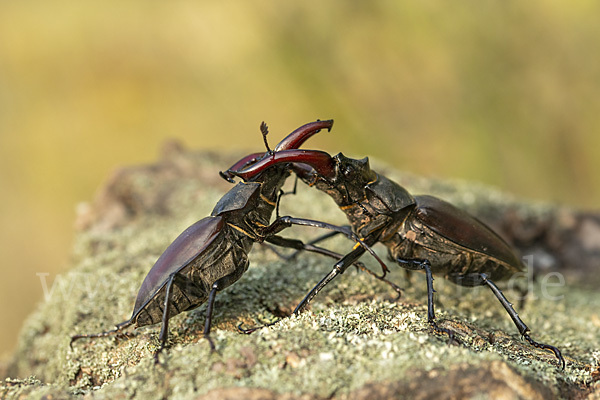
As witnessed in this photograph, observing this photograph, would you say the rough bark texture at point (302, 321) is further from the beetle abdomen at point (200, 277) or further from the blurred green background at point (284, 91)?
the blurred green background at point (284, 91)

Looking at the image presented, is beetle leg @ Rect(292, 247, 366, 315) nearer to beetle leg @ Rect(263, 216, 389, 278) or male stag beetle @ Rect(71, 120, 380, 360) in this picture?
beetle leg @ Rect(263, 216, 389, 278)

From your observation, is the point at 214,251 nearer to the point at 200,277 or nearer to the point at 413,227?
the point at 200,277

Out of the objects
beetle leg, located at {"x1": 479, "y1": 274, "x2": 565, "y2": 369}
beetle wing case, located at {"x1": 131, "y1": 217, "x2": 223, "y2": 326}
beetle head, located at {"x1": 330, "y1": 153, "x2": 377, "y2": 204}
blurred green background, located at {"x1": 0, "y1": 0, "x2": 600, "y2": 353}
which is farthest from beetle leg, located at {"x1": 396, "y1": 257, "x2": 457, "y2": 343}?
blurred green background, located at {"x1": 0, "y1": 0, "x2": 600, "y2": 353}

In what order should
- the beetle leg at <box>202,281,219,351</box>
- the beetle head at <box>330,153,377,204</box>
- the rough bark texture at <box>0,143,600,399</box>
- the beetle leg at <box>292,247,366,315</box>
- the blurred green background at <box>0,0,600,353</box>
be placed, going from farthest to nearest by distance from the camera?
the blurred green background at <box>0,0,600,353</box>, the beetle head at <box>330,153,377,204</box>, the beetle leg at <box>292,247,366,315</box>, the beetle leg at <box>202,281,219,351</box>, the rough bark texture at <box>0,143,600,399</box>

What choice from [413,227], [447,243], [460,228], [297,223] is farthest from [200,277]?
[460,228]

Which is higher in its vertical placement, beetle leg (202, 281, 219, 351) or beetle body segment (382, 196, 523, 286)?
beetle body segment (382, 196, 523, 286)

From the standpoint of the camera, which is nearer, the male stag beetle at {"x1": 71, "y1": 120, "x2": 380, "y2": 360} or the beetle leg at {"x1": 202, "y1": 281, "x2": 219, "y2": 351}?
the beetle leg at {"x1": 202, "y1": 281, "x2": 219, "y2": 351}

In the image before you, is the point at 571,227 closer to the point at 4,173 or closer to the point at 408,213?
the point at 408,213

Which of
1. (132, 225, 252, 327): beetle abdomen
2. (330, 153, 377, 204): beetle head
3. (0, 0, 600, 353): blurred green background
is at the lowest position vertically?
(132, 225, 252, 327): beetle abdomen
